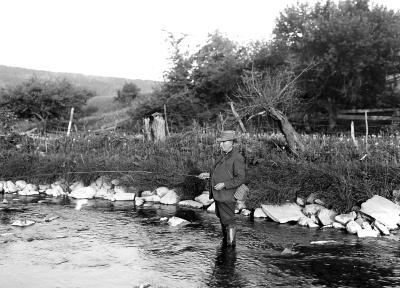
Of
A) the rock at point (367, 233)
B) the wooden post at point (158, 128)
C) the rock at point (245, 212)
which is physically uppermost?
the wooden post at point (158, 128)

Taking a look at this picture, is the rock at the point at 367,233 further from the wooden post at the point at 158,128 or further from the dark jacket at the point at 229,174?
the wooden post at the point at 158,128

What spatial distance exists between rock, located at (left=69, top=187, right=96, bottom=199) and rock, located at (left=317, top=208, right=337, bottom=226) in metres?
7.32

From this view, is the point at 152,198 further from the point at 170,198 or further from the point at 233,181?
the point at 233,181

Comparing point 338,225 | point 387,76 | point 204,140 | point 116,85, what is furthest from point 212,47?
point 116,85

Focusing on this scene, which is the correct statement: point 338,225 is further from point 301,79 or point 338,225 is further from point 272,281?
point 301,79

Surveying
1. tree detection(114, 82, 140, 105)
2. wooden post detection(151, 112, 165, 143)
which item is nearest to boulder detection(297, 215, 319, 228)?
wooden post detection(151, 112, 165, 143)

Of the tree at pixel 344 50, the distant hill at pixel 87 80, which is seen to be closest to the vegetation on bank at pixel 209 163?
the tree at pixel 344 50

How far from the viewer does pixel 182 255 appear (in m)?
8.26

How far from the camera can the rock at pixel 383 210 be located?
985 cm

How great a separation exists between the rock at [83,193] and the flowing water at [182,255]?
317cm

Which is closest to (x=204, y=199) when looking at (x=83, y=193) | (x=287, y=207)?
(x=287, y=207)

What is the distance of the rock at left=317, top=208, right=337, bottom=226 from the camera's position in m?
10.5

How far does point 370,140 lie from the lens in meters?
12.6

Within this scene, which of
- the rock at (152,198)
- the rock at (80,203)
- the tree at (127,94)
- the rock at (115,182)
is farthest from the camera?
the tree at (127,94)
